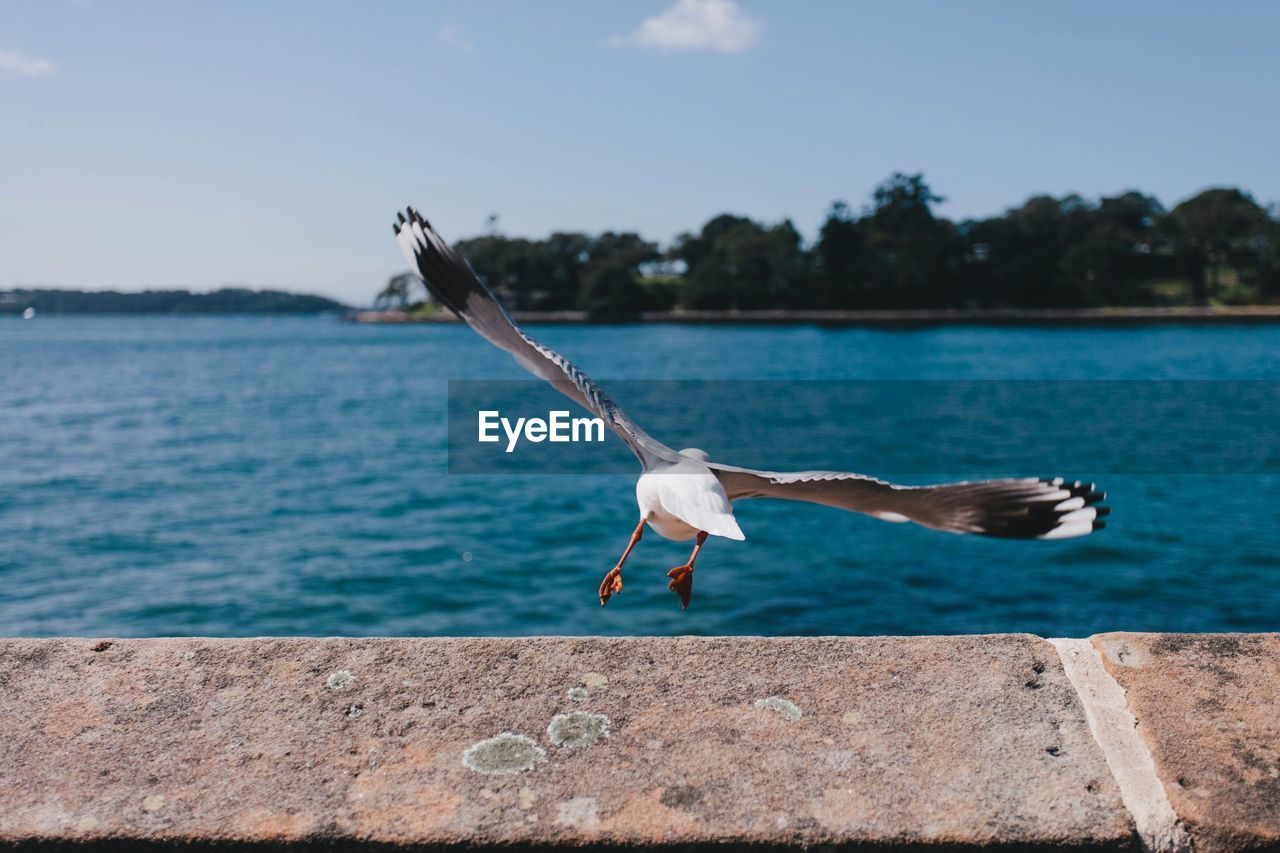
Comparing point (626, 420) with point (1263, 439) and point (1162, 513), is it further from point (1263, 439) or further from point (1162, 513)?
point (1263, 439)

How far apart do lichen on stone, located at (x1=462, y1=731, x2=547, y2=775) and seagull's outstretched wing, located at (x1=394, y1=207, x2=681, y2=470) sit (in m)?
1.35

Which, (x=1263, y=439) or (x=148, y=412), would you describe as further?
(x=148, y=412)

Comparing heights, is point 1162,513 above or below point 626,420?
below

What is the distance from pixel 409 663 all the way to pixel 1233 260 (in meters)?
116

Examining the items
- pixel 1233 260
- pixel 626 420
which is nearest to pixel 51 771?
pixel 626 420

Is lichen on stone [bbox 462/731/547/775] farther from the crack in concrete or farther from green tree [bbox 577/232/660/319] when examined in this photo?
green tree [bbox 577/232/660/319]

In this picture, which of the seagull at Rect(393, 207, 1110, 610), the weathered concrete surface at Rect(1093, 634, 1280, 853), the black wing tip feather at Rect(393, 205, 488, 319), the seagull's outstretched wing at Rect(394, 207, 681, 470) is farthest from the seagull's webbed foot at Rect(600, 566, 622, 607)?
the black wing tip feather at Rect(393, 205, 488, 319)

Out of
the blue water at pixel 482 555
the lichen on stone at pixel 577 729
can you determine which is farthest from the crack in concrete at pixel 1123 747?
the blue water at pixel 482 555

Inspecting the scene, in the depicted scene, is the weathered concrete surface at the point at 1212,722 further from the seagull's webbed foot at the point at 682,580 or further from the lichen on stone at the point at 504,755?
the lichen on stone at the point at 504,755

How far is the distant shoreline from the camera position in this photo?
314ft

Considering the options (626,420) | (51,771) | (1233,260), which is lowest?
(51,771)

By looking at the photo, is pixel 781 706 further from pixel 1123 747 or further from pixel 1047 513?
pixel 1047 513

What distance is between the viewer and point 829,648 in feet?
9.26

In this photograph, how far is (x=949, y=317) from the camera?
104438mm
